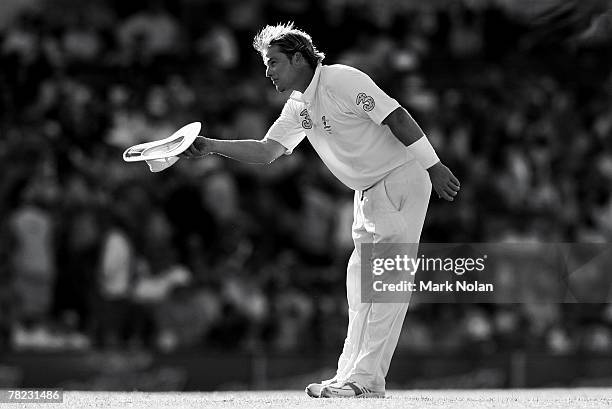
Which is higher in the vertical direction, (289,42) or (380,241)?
(289,42)

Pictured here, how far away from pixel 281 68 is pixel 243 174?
655 centimetres

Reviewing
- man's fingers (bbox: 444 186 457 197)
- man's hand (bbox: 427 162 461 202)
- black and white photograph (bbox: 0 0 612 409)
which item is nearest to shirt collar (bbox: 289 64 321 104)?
man's hand (bbox: 427 162 461 202)

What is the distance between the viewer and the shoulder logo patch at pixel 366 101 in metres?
6.55

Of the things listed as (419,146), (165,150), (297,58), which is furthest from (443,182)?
(165,150)

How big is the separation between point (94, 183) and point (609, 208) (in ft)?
20.0

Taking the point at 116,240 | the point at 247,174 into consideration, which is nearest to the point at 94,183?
the point at 116,240

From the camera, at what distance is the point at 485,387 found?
40.3ft

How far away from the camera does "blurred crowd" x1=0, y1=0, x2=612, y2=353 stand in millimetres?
11625

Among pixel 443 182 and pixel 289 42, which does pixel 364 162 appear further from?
pixel 289 42

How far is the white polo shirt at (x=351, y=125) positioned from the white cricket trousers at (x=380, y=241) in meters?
0.08

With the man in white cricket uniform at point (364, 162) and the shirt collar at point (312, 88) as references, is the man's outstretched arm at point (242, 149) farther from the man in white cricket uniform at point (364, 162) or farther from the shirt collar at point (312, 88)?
the shirt collar at point (312, 88)

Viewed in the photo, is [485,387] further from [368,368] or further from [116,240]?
[368,368]

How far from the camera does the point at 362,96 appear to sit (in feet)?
21.6

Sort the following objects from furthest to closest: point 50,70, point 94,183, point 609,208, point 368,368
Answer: point 609,208 < point 50,70 < point 94,183 < point 368,368
